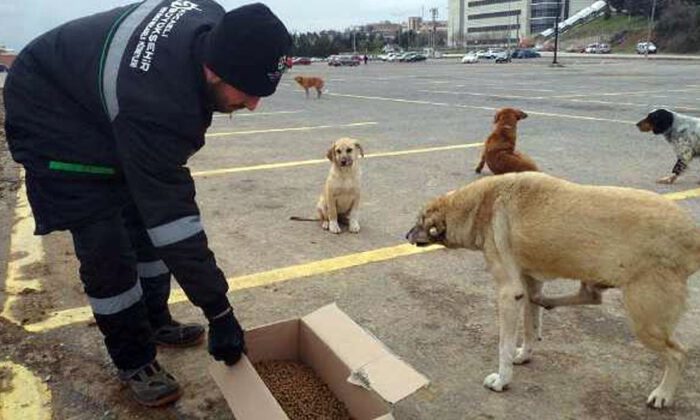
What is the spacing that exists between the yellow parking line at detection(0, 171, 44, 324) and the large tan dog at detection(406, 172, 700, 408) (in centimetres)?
279

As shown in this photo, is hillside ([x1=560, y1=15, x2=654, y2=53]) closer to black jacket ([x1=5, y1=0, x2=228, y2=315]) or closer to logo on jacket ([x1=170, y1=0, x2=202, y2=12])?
logo on jacket ([x1=170, y1=0, x2=202, y2=12])

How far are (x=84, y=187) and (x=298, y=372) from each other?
1366 mm

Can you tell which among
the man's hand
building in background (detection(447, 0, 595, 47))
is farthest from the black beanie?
building in background (detection(447, 0, 595, 47))

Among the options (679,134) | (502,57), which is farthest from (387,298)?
(502,57)

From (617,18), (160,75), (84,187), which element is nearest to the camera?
(160,75)

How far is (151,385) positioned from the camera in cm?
298

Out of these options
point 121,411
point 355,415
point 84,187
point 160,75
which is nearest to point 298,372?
point 355,415

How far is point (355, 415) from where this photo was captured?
2770 mm

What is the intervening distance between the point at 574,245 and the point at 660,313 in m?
0.45

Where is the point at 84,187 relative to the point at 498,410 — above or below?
above

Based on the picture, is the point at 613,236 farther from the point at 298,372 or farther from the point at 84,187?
the point at 84,187

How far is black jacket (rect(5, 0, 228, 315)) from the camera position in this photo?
227 centimetres

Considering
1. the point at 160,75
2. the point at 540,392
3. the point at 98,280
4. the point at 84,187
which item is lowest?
the point at 540,392

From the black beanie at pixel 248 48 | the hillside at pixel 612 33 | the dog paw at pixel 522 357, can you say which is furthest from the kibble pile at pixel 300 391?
the hillside at pixel 612 33
